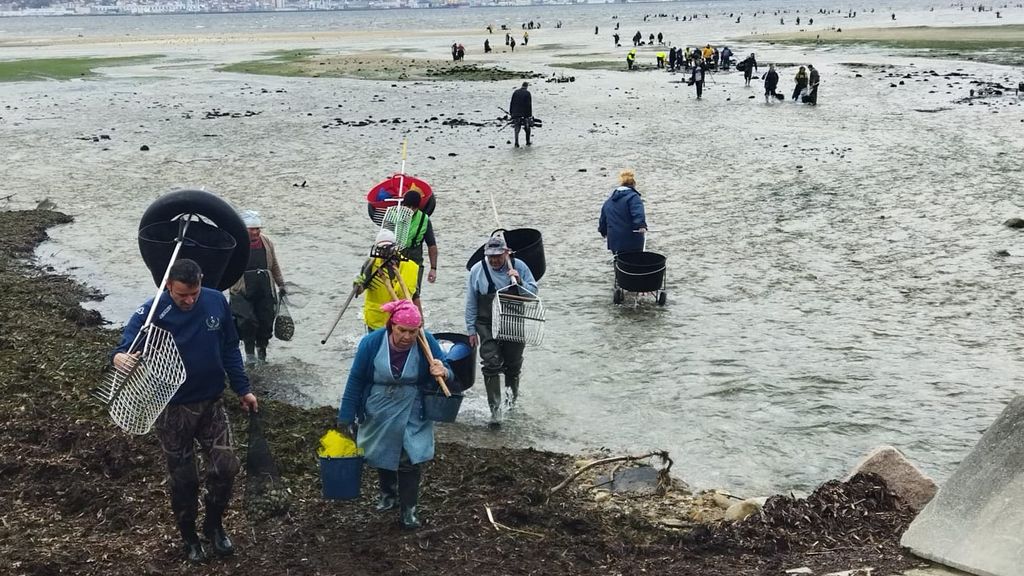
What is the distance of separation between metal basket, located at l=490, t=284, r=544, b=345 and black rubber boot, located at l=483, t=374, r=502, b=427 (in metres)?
0.40

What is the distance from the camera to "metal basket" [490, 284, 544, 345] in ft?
28.4

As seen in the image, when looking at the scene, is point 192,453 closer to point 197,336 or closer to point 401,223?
point 197,336

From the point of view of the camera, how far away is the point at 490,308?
8852 mm

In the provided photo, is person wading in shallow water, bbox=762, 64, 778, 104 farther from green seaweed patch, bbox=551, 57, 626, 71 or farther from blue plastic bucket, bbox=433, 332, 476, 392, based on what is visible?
blue plastic bucket, bbox=433, 332, 476, 392

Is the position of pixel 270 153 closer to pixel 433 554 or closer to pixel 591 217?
pixel 591 217

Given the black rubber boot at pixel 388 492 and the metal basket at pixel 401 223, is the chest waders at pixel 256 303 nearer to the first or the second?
the metal basket at pixel 401 223

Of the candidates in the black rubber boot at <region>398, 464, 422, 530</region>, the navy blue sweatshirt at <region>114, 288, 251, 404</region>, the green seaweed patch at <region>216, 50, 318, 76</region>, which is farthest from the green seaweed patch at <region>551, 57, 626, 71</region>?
the navy blue sweatshirt at <region>114, 288, 251, 404</region>

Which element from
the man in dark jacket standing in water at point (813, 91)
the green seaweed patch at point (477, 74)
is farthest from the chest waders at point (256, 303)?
the green seaweed patch at point (477, 74)

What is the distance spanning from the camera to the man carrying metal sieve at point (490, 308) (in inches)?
340

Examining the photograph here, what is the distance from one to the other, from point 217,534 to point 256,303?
175 inches

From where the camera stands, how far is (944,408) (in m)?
9.18

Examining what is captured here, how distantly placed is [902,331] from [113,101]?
1368 inches

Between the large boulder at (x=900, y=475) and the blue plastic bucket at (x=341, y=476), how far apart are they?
3.47 m

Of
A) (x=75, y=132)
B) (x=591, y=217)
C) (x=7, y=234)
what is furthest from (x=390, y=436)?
(x=75, y=132)
